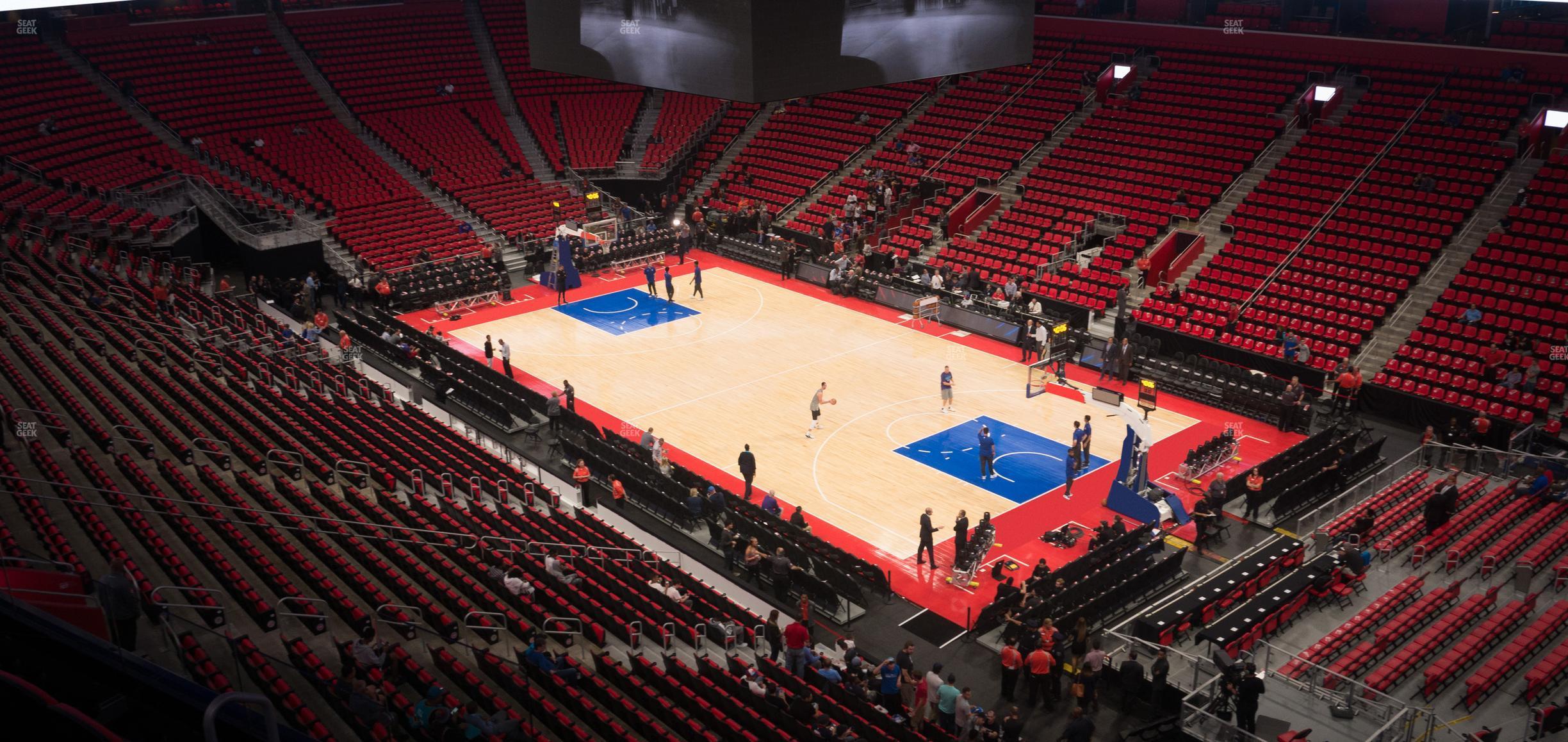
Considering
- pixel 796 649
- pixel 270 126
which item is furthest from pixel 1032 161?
pixel 796 649

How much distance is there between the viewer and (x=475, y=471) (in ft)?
69.9

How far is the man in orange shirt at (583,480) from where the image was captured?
853 inches

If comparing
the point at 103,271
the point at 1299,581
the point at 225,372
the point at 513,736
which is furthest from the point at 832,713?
the point at 103,271

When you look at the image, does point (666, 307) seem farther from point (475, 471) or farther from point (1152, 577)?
point (1152, 577)

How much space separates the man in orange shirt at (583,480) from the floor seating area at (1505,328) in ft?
55.9

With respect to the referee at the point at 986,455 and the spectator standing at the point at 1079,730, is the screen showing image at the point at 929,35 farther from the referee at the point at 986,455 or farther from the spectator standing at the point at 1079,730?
the referee at the point at 986,455

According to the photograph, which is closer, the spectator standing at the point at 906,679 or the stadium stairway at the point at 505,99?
the spectator standing at the point at 906,679

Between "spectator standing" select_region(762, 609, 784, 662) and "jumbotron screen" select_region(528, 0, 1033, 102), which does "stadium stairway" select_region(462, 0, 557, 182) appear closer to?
"jumbotron screen" select_region(528, 0, 1033, 102)

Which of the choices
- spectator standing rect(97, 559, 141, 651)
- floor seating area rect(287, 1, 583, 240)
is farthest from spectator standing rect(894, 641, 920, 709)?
floor seating area rect(287, 1, 583, 240)

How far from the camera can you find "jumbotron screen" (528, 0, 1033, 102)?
13336 mm

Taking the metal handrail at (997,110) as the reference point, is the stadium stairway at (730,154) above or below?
below

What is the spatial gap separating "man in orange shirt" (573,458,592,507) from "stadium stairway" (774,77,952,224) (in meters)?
20.0

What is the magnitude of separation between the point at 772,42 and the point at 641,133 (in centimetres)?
3495

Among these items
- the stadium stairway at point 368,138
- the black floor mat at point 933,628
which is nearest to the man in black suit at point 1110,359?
the black floor mat at point 933,628
